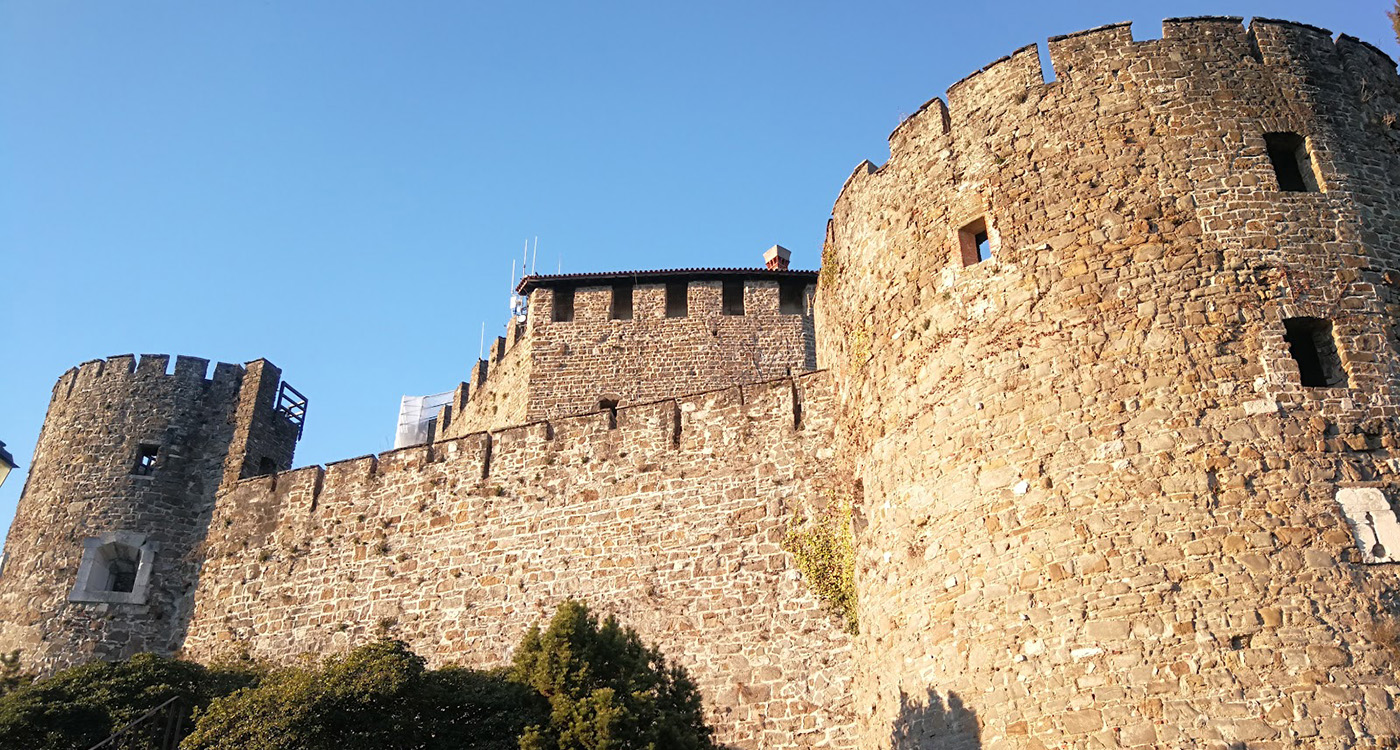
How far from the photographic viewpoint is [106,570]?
21625 millimetres

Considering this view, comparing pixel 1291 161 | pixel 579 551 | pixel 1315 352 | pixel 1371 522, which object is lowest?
pixel 1371 522

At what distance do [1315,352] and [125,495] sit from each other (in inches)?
774

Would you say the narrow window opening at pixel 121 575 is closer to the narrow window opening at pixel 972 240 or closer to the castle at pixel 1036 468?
the castle at pixel 1036 468

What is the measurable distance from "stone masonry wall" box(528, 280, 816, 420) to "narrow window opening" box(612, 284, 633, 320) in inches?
10.3

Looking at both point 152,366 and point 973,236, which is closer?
point 973,236

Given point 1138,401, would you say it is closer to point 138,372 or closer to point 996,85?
point 996,85

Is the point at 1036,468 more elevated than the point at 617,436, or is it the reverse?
the point at 617,436

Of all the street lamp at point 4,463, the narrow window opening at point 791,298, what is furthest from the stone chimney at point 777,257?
the street lamp at point 4,463

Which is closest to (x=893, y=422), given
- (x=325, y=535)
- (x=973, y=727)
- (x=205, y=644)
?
(x=973, y=727)

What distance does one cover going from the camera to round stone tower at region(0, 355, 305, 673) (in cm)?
2097

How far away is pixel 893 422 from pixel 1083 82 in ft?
13.7

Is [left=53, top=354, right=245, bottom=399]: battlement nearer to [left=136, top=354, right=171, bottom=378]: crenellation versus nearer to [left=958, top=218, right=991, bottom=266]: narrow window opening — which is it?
[left=136, top=354, right=171, bottom=378]: crenellation

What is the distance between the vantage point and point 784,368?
27.1 meters

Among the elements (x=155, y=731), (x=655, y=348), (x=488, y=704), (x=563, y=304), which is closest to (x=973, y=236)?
(x=488, y=704)
